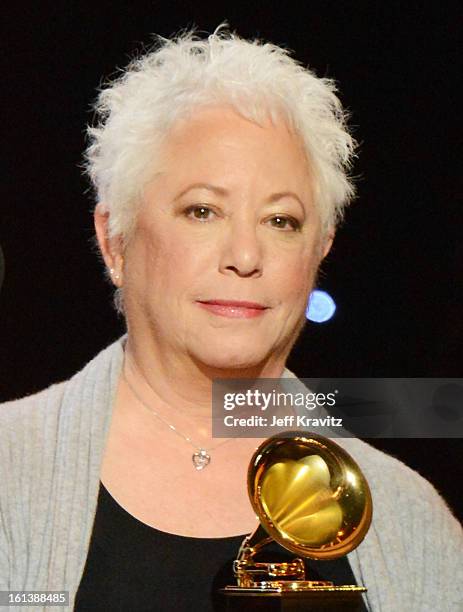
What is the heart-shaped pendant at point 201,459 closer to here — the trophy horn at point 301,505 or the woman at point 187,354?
the woman at point 187,354

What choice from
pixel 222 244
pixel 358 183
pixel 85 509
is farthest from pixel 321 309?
pixel 85 509

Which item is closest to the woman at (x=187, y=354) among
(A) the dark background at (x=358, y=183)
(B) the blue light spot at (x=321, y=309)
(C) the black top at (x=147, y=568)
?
(C) the black top at (x=147, y=568)

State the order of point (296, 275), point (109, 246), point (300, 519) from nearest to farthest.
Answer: point (300, 519)
point (296, 275)
point (109, 246)

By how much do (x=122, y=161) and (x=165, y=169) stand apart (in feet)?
0.28

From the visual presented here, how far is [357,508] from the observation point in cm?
168

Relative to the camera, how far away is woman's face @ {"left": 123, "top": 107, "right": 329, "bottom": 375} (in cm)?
171

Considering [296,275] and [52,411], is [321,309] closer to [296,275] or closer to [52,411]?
[296,275]

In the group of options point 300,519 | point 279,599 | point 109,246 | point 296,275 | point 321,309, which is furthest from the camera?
point 321,309

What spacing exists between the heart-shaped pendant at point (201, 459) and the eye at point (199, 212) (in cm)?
43

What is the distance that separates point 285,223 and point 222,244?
0.48 ft

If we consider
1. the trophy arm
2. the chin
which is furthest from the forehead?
the trophy arm

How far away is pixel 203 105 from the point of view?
5.85ft

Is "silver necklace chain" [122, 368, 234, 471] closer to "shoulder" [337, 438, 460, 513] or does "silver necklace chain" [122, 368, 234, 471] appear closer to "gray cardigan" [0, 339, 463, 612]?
"gray cardigan" [0, 339, 463, 612]

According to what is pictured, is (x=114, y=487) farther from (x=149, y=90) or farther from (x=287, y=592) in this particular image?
(x=149, y=90)
